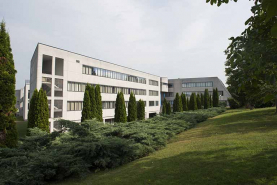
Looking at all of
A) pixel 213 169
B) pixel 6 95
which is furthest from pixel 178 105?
pixel 213 169

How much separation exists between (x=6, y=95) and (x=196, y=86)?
187 ft

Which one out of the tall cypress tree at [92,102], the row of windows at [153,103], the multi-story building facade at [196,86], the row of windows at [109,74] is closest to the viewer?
the tall cypress tree at [92,102]

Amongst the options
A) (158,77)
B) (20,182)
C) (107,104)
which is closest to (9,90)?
(20,182)

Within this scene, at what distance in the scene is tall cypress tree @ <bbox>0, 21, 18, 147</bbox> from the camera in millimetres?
10742

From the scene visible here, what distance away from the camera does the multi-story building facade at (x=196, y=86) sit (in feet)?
193

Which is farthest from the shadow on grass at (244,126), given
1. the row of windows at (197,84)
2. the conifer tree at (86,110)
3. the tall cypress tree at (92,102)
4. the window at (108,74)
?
the row of windows at (197,84)

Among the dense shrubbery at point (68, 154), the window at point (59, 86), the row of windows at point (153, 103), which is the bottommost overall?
the dense shrubbery at point (68, 154)

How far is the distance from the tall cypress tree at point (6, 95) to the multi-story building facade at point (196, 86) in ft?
175

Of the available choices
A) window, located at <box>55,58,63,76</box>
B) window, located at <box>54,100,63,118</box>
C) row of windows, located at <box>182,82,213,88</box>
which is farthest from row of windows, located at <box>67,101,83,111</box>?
row of windows, located at <box>182,82,213,88</box>

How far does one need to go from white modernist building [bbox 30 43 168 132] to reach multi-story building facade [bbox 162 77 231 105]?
A: 29.9 m

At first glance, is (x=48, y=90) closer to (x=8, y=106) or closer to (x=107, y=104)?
(x=107, y=104)

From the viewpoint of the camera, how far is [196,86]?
61.3 m

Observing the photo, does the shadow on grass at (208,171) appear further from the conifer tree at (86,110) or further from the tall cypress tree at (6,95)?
the conifer tree at (86,110)

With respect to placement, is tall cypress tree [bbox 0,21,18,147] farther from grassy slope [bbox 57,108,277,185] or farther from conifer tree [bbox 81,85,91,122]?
conifer tree [bbox 81,85,91,122]
